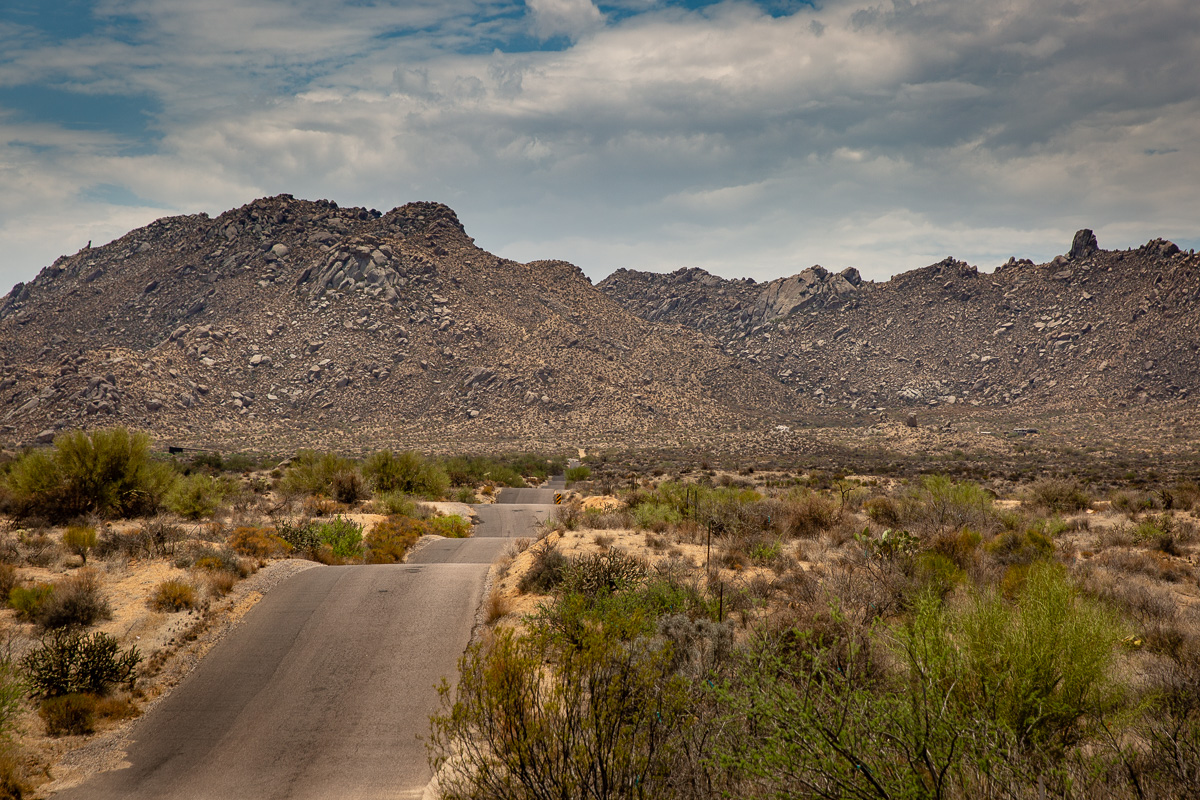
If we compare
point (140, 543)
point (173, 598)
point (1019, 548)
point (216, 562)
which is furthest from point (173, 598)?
point (1019, 548)

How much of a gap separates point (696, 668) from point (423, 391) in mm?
73380

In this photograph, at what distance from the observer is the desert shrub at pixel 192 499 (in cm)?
1803

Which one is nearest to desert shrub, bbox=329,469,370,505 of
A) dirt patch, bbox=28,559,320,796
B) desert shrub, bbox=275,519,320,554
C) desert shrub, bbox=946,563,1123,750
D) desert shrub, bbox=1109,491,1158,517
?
desert shrub, bbox=275,519,320,554

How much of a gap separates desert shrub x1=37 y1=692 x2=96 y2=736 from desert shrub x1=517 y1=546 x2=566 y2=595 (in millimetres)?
6043

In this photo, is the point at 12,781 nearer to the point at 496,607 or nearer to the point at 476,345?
the point at 496,607

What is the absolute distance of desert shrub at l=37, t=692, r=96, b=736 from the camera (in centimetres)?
694

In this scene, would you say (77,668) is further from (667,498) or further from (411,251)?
(411,251)

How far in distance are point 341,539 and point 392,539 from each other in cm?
157

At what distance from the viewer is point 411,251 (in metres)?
95.1

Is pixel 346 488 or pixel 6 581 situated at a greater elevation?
pixel 6 581

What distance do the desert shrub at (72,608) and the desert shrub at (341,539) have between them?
5566 mm

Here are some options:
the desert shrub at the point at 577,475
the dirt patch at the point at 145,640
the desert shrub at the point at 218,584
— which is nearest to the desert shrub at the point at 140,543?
the dirt patch at the point at 145,640

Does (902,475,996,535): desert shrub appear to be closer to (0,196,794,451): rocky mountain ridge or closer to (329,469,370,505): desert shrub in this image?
(329,469,370,505): desert shrub

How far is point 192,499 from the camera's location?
18.6m
